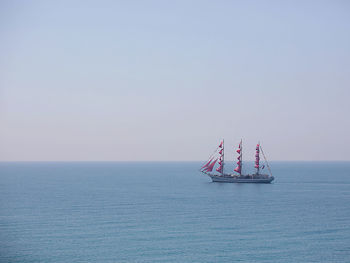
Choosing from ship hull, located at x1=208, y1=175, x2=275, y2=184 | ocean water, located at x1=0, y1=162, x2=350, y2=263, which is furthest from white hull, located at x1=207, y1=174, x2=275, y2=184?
ocean water, located at x1=0, y1=162, x2=350, y2=263

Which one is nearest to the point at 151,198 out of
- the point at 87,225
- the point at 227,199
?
the point at 227,199

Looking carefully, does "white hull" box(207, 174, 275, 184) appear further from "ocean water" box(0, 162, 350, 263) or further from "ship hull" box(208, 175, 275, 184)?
"ocean water" box(0, 162, 350, 263)

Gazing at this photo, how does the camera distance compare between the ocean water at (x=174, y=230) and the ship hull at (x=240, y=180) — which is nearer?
the ocean water at (x=174, y=230)

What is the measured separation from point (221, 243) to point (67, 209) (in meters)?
40.8

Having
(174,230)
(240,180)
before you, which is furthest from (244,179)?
(174,230)

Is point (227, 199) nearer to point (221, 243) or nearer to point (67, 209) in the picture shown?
point (67, 209)

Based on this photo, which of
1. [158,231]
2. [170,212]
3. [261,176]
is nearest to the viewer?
[158,231]

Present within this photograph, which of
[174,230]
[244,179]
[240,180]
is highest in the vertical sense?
[244,179]

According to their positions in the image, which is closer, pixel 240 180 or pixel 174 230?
pixel 174 230

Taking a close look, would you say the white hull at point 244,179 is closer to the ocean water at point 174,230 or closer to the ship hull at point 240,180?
the ship hull at point 240,180

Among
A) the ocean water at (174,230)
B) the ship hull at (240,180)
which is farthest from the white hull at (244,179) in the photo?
the ocean water at (174,230)

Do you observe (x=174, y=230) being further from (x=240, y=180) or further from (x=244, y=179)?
(x=240, y=180)

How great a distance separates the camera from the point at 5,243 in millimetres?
58969

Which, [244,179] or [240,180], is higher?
[244,179]
